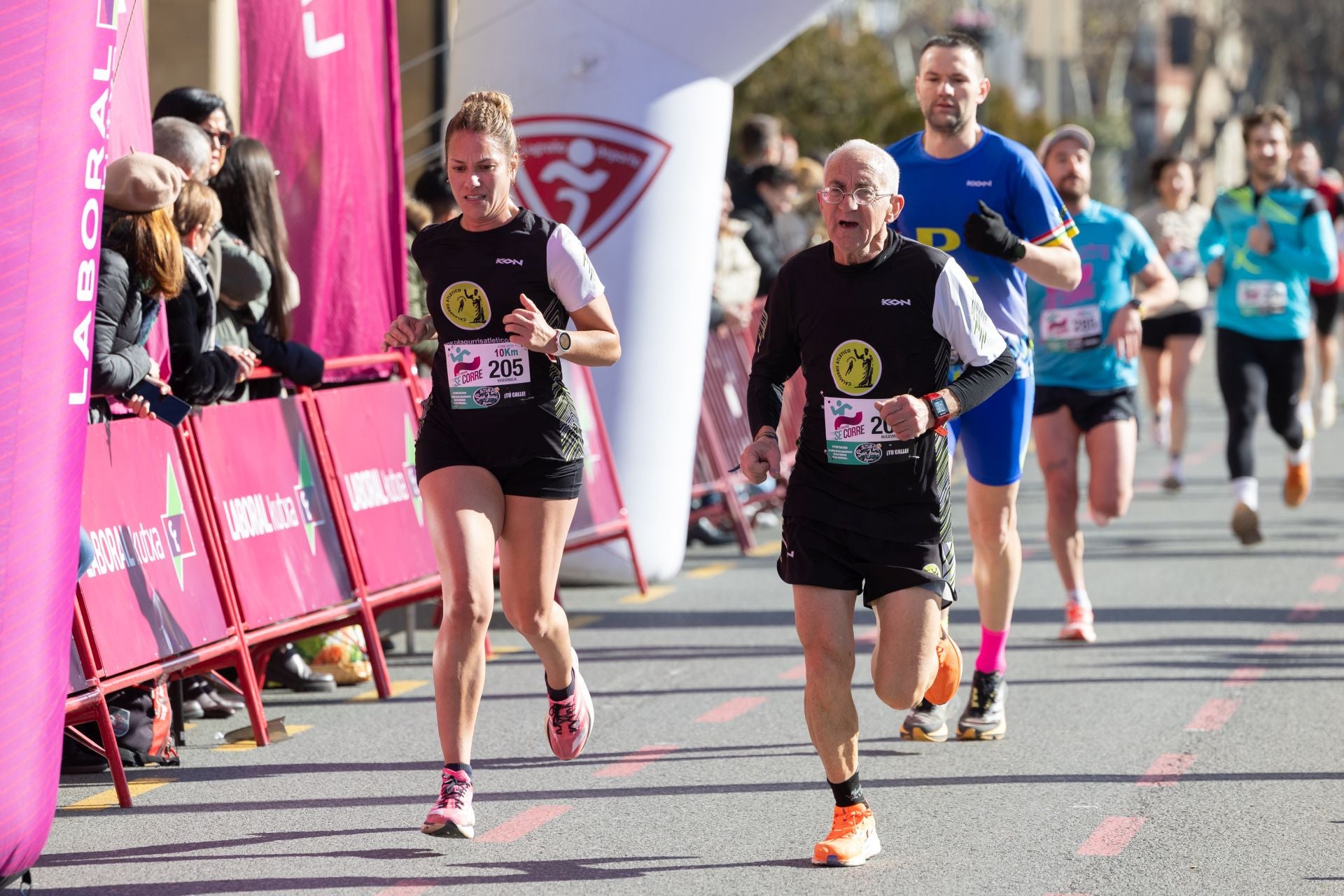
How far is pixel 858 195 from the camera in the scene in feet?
17.1

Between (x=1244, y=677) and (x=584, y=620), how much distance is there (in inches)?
121

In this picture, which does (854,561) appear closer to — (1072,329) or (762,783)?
(762,783)

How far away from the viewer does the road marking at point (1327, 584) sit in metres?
9.92

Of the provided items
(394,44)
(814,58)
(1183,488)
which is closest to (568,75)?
(394,44)

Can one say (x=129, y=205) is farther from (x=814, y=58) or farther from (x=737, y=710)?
(x=814, y=58)

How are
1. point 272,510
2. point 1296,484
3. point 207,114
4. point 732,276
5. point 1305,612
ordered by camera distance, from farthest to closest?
point 732,276 < point 1296,484 < point 1305,612 < point 207,114 < point 272,510

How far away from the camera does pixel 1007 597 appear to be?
6926 millimetres

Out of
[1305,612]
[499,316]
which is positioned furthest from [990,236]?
[1305,612]

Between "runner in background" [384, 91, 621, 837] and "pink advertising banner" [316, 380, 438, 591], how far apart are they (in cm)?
212

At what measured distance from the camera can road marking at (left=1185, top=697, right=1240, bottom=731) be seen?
7039 millimetres

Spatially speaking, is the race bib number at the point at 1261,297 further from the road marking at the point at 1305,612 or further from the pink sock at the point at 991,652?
the pink sock at the point at 991,652

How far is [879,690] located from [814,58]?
82.5ft

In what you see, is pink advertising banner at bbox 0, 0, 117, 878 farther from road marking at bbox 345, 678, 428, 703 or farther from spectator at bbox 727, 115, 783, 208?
spectator at bbox 727, 115, 783, 208

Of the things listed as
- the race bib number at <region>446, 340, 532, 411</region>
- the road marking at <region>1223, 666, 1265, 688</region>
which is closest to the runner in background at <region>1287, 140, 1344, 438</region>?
the road marking at <region>1223, 666, 1265, 688</region>
